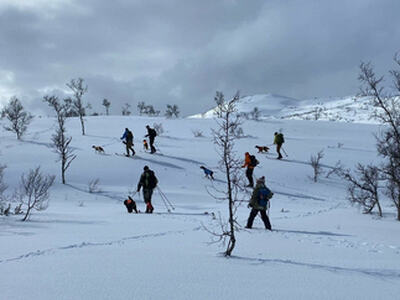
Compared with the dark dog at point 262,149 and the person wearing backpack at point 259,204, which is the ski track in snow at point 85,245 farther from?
the dark dog at point 262,149

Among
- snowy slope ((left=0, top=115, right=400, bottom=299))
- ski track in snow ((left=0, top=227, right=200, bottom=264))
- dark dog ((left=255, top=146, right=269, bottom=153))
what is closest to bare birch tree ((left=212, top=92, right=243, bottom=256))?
snowy slope ((left=0, top=115, right=400, bottom=299))

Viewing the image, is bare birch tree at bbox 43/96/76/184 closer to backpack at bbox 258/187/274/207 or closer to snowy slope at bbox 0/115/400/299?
snowy slope at bbox 0/115/400/299

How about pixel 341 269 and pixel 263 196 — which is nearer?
pixel 341 269

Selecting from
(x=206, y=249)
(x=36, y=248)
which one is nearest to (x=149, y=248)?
(x=206, y=249)

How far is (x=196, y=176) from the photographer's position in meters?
19.6

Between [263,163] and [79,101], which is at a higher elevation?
[79,101]

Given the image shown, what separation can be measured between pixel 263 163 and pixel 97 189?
11.4 metres

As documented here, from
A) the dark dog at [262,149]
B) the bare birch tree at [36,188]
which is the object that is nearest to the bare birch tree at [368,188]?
the bare birch tree at [36,188]

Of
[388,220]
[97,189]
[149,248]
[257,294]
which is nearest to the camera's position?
[257,294]

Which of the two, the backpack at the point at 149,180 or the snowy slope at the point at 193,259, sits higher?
the backpack at the point at 149,180

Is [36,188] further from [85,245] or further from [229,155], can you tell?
[229,155]

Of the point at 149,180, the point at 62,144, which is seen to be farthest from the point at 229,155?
the point at 62,144

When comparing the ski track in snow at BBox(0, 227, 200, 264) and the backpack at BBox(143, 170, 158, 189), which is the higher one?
the backpack at BBox(143, 170, 158, 189)

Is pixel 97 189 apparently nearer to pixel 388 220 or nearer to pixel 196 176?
pixel 196 176
